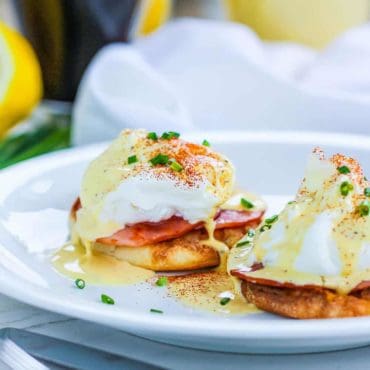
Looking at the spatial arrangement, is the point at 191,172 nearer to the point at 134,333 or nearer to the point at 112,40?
the point at 134,333

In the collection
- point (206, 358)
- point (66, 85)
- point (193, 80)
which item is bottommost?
point (66, 85)

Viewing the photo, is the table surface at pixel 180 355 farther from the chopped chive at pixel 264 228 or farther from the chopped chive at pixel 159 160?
the chopped chive at pixel 159 160

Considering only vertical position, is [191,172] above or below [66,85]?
above

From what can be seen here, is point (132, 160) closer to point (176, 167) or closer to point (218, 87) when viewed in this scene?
point (176, 167)

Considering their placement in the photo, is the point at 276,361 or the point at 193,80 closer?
the point at 276,361

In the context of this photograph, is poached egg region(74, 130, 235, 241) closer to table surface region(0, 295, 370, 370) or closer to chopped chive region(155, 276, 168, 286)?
chopped chive region(155, 276, 168, 286)

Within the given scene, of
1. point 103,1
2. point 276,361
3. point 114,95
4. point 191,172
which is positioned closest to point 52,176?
point 191,172
